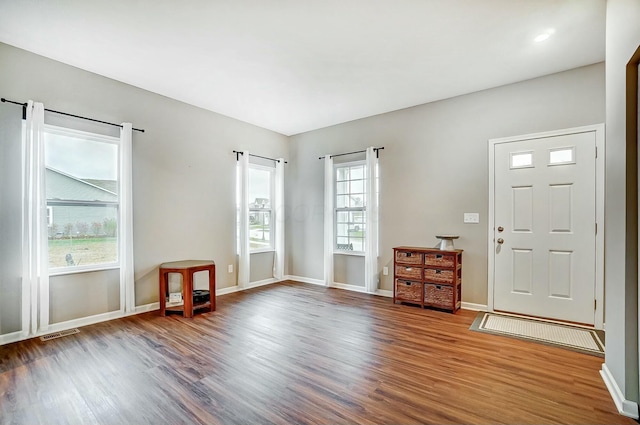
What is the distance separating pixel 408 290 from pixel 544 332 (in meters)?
1.50

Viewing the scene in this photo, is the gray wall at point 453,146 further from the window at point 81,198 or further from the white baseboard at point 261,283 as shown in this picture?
the window at point 81,198

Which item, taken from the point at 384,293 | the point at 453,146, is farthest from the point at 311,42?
the point at 384,293

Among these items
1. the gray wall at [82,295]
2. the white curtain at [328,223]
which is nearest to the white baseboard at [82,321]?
the gray wall at [82,295]

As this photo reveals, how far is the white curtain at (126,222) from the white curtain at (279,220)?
98.3 inches

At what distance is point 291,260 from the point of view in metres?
5.94

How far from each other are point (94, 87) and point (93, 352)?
2835 mm

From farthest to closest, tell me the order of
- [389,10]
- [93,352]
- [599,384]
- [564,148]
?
[564,148] → [93,352] → [389,10] → [599,384]

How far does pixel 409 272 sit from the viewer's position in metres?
4.12

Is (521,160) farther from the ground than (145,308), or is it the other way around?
(521,160)

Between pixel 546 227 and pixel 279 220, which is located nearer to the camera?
pixel 546 227

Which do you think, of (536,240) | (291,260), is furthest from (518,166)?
(291,260)

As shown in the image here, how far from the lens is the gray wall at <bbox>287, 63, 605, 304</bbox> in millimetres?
3395

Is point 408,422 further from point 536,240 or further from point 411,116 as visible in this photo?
point 411,116

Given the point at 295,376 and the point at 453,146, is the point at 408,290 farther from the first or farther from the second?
the point at 295,376
